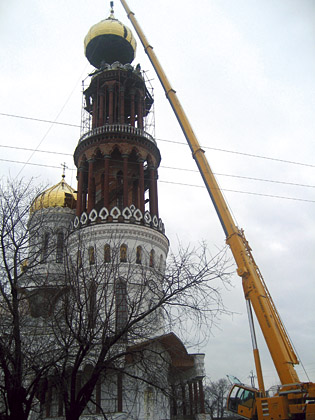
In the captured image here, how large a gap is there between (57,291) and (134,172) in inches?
792

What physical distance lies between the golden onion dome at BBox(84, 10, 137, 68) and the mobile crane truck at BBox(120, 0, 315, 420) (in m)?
22.1

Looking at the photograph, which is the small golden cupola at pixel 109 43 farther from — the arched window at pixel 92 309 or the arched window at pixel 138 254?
the arched window at pixel 92 309

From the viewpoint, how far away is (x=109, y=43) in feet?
121

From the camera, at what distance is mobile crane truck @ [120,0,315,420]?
12930 mm

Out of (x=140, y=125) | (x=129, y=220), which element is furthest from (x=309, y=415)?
(x=140, y=125)

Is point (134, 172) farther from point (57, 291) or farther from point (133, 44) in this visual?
point (57, 291)

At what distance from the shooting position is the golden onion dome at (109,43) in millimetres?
36969

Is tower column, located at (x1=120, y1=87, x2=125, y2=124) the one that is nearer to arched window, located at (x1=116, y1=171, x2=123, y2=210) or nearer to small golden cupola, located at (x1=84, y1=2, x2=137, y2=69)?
arched window, located at (x1=116, y1=171, x2=123, y2=210)

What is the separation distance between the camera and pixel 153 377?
1136 cm

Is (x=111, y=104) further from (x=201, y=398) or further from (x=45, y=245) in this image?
(x=45, y=245)

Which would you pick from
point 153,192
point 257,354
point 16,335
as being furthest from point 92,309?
point 153,192

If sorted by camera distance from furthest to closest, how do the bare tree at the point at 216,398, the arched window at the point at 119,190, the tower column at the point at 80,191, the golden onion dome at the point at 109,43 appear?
the bare tree at the point at 216,398, the golden onion dome at the point at 109,43, the arched window at the point at 119,190, the tower column at the point at 80,191

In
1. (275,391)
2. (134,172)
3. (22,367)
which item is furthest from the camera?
(134,172)

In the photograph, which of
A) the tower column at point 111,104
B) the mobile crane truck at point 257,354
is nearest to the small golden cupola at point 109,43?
the tower column at point 111,104
